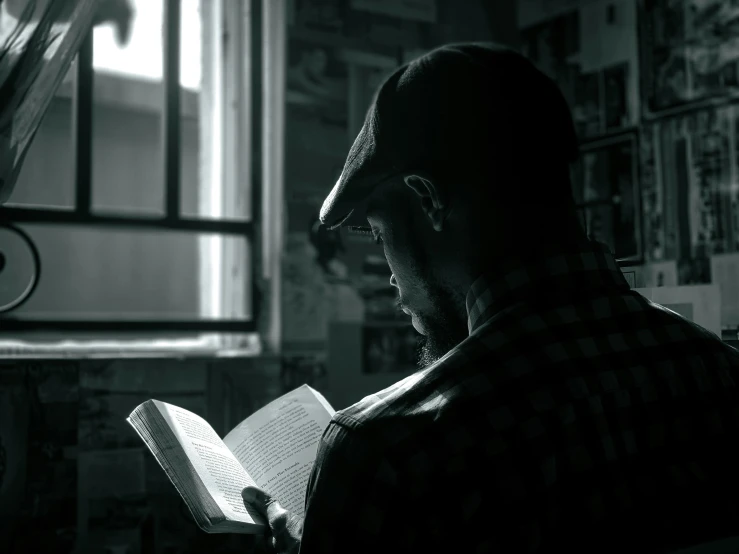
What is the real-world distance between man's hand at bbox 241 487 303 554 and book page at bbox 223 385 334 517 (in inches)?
1.7

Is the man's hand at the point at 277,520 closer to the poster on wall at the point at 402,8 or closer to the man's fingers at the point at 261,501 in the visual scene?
the man's fingers at the point at 261,501

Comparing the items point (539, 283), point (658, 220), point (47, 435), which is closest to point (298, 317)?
point (47, 435)

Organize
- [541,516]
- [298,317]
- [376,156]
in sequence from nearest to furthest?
[541,516], [376,156], [298,317]

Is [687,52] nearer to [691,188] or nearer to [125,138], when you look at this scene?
[691,188]

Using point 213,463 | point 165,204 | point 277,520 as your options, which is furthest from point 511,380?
point 165,204

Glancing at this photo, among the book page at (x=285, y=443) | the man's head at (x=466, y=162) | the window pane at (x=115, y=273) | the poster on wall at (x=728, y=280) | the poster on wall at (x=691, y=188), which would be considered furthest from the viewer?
the window pane at (x=115, y=273)

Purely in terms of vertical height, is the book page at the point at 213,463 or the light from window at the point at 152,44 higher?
the light from window at the point at 152,44

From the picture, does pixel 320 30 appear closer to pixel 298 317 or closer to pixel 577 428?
pixel 298 317

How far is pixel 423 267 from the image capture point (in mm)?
669

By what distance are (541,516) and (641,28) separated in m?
1.42

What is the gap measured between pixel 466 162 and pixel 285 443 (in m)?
0.47

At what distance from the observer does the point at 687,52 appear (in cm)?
150

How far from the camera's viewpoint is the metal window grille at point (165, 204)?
1.48 m

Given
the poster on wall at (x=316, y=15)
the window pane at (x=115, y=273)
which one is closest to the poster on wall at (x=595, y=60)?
the poster on wall at (x=316, y=15)
